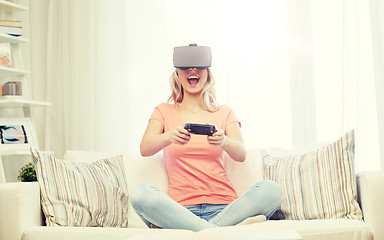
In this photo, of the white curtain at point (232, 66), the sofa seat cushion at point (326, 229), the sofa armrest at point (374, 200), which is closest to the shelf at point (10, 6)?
the white curtain at point (232, 66)

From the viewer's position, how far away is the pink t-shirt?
2.27 m

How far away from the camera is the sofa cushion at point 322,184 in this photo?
7.02 ft

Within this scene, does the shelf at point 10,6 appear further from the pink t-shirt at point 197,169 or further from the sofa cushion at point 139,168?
the pink t-shirt at point 197,169

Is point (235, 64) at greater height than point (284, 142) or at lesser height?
greater

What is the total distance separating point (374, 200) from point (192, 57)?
1012 millimetres

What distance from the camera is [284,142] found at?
316cm

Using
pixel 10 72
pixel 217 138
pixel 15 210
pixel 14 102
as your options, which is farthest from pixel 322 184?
pixel 10 72

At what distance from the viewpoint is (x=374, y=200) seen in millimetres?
2010

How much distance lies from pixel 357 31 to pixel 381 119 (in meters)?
0.53

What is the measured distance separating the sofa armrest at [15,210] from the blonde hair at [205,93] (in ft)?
2.86

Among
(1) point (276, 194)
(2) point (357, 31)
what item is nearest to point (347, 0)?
(2) point (357, 31)

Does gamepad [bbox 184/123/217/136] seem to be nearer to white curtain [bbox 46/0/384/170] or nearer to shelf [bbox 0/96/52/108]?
white curtain [bbox 46/0/384/170]

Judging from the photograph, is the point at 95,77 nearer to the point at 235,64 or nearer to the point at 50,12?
the point at 50,12

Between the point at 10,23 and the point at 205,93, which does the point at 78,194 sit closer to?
the point at 205,93
